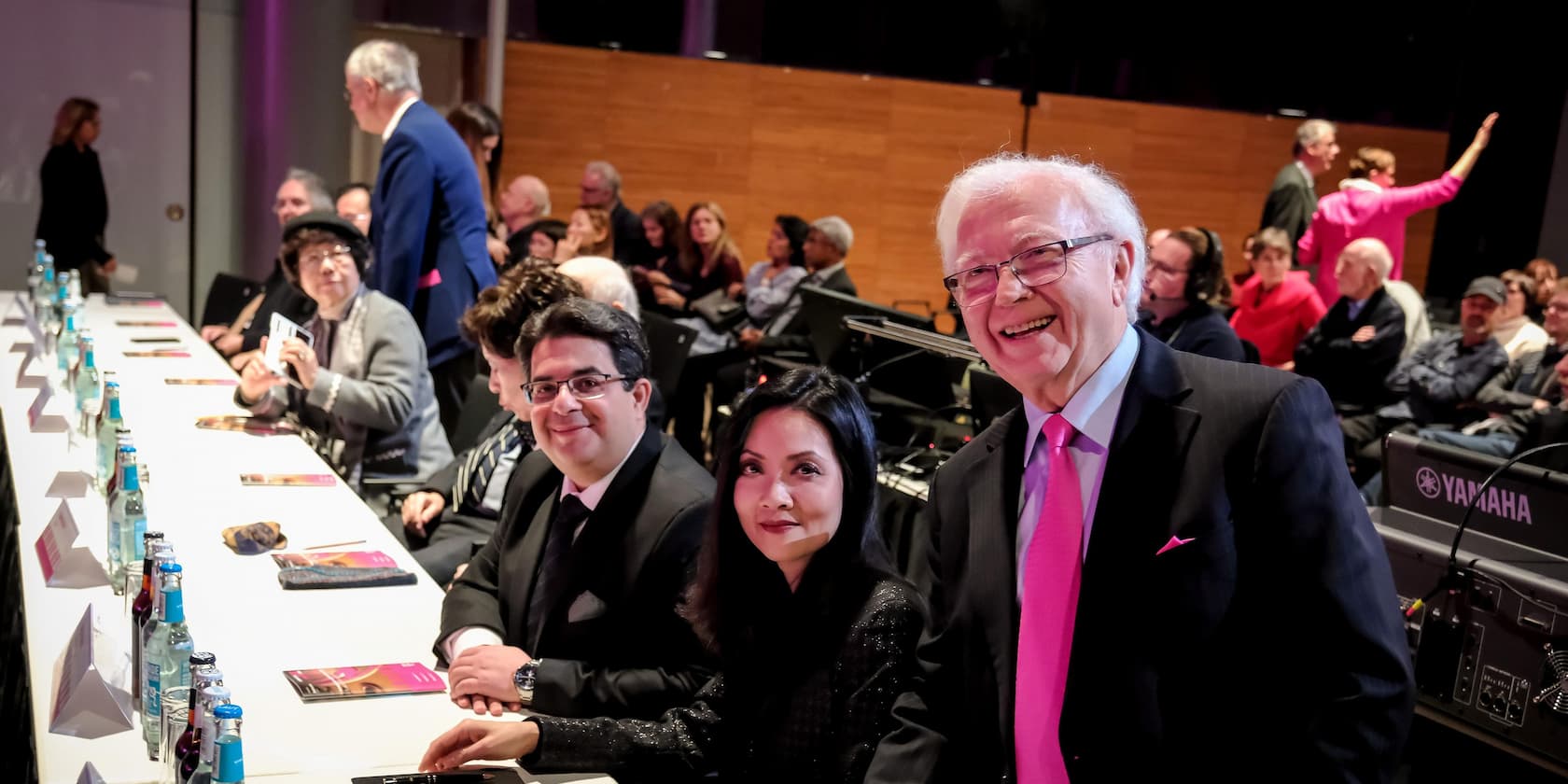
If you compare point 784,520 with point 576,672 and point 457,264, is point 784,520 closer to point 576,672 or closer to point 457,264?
point 576,672

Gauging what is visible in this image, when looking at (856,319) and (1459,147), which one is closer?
(856,319)

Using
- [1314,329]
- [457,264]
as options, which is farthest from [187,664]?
[1314,329]

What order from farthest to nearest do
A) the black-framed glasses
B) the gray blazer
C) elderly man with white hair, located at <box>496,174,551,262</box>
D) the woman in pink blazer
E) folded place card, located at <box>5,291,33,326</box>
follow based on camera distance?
elderly man with white hair, located at <box>496,174,551,262</box> → the woman in pink blazer → folded place card, located at <box>5,291,33,326</box> → the gray blazer → the black-framed glasses

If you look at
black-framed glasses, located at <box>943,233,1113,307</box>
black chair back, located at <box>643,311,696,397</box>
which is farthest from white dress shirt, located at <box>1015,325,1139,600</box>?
black chair back, located at <box>643,311,696,397</box>

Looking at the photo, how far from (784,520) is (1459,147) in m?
A: 9.83

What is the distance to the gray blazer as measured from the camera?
3.89 m

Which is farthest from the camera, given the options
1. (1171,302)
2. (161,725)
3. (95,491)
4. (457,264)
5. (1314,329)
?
(1314,329)

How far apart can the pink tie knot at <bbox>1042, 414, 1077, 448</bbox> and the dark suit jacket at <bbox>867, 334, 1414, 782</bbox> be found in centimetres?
6

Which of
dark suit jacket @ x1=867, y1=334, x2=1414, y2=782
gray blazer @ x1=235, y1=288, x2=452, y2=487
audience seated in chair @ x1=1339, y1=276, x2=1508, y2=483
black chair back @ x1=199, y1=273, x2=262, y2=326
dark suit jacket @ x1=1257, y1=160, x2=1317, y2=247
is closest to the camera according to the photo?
dark suit jacket @ x1=867, y1=334, x2=1414, y2=782

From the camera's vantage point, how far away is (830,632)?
6.23 feet

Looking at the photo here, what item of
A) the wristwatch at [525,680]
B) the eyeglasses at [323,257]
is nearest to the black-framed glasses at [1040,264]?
the wristwatch at [525,680]

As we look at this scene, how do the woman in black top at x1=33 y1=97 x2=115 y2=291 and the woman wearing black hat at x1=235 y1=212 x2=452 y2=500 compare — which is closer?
the woman wearing black hat at x1=235 y1=212 x2=452 y2=500

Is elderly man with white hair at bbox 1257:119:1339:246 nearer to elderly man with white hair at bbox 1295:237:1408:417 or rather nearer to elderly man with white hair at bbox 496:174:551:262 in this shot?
elderly man with white hair at bbox 1295:237:1408:417

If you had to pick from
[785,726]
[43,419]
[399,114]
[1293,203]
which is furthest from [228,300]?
[1293,203]
